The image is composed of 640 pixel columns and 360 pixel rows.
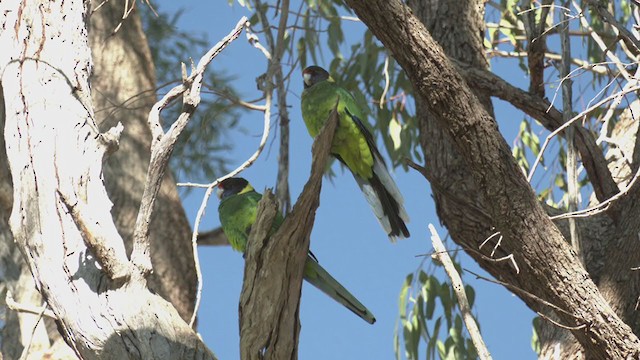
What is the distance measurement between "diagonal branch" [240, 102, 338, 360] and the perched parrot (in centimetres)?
79

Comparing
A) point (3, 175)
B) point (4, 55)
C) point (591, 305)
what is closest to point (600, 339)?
point (591, 305)

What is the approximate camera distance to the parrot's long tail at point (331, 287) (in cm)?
233

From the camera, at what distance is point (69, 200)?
1908mm

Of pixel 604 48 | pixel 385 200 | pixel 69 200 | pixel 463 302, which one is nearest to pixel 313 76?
pixel 385 200

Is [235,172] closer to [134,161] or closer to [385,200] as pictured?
[385,200]

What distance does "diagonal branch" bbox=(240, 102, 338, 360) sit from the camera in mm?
2025

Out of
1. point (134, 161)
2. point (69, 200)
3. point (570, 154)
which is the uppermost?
point (134, 161)

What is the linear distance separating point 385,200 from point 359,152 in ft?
0.55

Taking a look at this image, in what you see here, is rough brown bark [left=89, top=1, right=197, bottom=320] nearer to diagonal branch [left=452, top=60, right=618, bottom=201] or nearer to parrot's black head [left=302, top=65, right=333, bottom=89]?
parrot's black head [left=302, top=65, right=333, bottom=89]

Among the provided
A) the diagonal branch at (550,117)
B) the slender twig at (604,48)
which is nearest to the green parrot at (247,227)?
the diagonal branch at (550,117)

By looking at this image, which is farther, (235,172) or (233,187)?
(233,187)

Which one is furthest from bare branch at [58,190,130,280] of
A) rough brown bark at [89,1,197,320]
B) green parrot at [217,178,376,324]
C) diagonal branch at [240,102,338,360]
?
rough brown bark at [89,1,197,320]

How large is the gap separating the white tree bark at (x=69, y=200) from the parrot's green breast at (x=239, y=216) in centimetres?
78

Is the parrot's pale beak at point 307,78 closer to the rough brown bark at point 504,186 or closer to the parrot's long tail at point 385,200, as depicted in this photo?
the parrot's long tail at point 385,200
